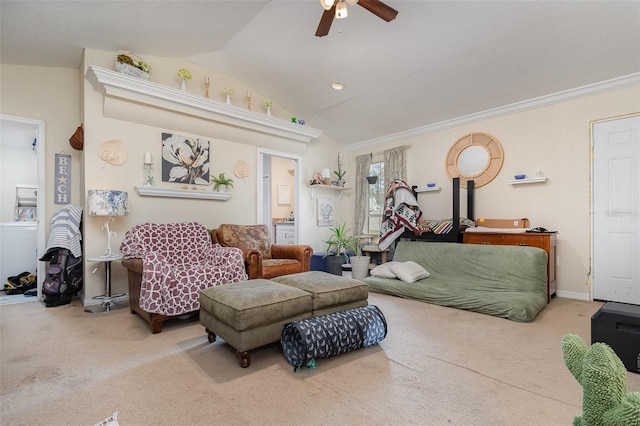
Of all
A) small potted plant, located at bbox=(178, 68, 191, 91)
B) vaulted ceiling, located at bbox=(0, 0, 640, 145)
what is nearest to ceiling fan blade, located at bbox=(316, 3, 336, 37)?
vaulted ceiling, located at bbox=(0, 0, 640, 145)

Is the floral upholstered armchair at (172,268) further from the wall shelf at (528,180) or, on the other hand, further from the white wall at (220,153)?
the wall shelf at (528,180)

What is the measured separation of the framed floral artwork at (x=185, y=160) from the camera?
4.13m

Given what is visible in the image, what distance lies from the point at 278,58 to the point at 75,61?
2.48m

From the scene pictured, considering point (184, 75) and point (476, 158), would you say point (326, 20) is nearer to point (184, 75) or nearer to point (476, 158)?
point (184, 75)

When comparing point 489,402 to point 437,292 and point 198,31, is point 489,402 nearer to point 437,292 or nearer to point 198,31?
point 437,292

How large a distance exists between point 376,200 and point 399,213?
1261 mm

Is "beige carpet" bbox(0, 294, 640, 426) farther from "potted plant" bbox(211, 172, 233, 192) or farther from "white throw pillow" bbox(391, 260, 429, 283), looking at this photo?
"potted plant" bbox(211, 172, 233, 192)

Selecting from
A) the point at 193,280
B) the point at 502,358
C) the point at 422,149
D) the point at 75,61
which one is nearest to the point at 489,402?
the point at 502,358

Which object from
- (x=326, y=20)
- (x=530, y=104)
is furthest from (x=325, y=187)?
(x=326, y=20)

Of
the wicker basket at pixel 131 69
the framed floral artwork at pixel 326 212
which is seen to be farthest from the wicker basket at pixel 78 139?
the framed floral artwork at pixel 326 212

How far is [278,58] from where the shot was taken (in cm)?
412

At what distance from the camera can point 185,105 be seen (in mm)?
3965

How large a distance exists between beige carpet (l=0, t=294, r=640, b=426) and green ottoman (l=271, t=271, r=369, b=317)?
1.20ft

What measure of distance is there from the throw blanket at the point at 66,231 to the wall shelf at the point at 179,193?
0.76 meters
